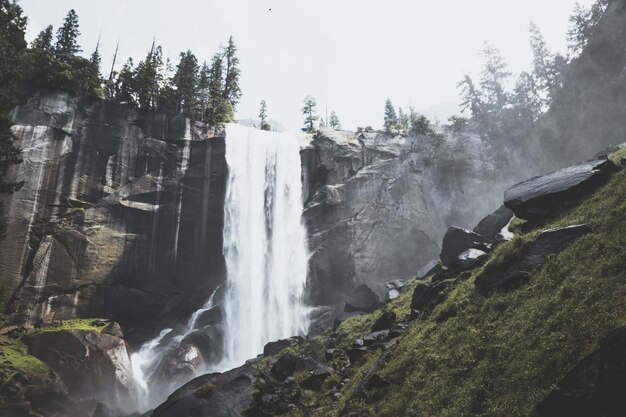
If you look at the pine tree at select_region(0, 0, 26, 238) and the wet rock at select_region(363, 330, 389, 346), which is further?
the pine tree at select_region(0, 0, 26, 238)

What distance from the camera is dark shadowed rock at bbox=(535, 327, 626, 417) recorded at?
6.34 meters

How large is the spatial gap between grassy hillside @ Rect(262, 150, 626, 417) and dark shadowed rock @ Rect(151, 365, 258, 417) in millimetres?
3613

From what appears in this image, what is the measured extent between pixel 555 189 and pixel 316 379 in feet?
43.7

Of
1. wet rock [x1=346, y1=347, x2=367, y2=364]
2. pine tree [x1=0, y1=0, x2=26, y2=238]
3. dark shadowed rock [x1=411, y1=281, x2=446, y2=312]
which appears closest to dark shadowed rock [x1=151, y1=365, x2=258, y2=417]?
wet rock [x1=346, y1=347, x2=367, y2=364]

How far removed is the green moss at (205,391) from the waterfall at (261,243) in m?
16.3

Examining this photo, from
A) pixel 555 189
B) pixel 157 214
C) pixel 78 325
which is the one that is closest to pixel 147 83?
pixel 157 214

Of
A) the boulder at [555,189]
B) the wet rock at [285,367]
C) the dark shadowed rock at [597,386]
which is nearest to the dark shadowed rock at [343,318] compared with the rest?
the wet rock at [285,367]

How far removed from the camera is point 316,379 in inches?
720

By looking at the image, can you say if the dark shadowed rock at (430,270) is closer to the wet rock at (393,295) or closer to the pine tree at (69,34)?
the wet rock at (393,295)

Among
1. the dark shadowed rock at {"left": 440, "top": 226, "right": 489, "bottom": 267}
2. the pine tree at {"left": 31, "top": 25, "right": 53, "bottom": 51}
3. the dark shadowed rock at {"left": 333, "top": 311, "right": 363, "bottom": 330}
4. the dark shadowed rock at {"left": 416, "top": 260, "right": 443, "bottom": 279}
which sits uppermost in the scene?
the pine tree at {"left": 31, "top": 25, "right": 53, "bottom": 51}

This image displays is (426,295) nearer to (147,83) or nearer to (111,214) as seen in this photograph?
(111,214)

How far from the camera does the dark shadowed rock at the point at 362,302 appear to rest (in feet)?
96.0

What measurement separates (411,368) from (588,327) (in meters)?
5.67

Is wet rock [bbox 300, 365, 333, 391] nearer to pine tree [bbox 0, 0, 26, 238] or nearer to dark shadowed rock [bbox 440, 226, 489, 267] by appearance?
dark shadowed rock [bbox 440, 226, 489, 267]
